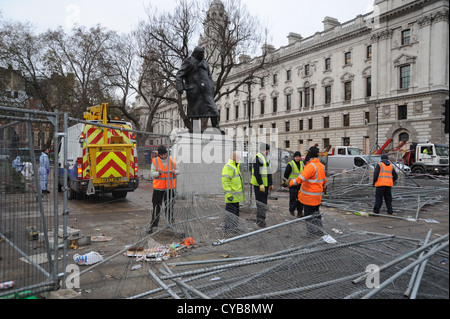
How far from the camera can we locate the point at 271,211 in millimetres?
5824

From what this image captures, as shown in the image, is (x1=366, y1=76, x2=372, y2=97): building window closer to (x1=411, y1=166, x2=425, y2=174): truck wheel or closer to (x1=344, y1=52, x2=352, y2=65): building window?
(x1=344, y1=52, x2=352, y2=65): building window

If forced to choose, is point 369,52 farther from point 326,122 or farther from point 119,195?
point 119,195

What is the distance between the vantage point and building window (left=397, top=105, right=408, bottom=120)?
36725 millimetres

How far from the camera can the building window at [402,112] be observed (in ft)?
120

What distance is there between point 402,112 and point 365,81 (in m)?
6.55

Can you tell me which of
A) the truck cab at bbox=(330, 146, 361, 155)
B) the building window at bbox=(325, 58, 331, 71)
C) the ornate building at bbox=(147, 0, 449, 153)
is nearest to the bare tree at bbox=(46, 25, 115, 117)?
the ornate building at bbox=(147, 0, 449, 153)

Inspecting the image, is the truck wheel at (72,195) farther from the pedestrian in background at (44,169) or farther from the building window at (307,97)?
the building window at (307,97)

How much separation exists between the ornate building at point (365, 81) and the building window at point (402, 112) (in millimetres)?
110

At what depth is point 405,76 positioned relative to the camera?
121ft

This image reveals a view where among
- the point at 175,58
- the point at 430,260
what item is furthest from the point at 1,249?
the point at 175,58

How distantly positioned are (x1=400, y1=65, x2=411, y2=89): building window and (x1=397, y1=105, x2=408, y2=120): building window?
2207 millimetres

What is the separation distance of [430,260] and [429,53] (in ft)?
126

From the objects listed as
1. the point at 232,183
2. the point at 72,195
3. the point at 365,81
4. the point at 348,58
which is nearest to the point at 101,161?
the point at 72,195

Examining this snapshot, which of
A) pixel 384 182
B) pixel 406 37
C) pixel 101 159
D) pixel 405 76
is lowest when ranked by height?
pixel 384 182
